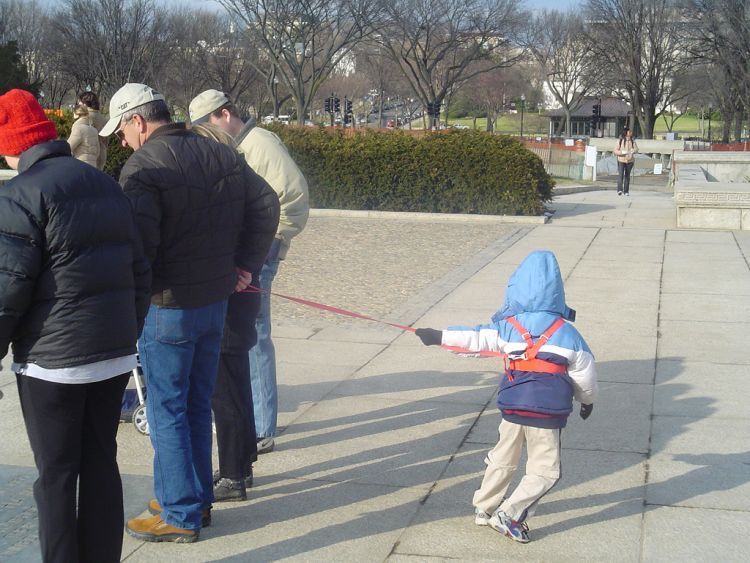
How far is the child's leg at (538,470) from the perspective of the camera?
3947mm

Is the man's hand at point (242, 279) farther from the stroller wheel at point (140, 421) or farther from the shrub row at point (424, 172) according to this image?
the shrub row at point (424, 172)

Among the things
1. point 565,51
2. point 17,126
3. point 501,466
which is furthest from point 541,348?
point 565,51

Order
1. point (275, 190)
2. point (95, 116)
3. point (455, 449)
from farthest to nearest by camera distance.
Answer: point (95, 116) → point (455, 449) → point (275, 190)

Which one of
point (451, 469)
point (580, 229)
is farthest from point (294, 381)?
point (580, 229)

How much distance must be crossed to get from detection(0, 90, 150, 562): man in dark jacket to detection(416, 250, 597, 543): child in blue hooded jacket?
51.6 inches

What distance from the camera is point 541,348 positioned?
3914mm

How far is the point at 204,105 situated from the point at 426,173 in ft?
40.0

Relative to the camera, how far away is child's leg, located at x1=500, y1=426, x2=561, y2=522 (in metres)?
3.95

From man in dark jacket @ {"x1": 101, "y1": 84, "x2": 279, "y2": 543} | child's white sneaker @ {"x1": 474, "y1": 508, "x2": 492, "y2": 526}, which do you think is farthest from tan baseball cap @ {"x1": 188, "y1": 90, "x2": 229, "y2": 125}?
child's white sneaker @ {"x1": 474, "y1": 508, "x2": 492, "y2": 526}

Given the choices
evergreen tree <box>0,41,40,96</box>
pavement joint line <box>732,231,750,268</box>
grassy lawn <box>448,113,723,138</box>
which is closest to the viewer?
pavement joint line <box>732,231,750,268</box>

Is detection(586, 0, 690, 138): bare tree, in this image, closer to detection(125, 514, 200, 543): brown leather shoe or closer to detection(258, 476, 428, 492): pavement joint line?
detection(258, 476, 428, 492): pavement joint line

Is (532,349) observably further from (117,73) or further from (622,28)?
(622,28)

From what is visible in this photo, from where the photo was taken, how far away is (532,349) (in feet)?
12.9

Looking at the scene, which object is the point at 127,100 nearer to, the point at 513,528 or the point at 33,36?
the point at 513,528
